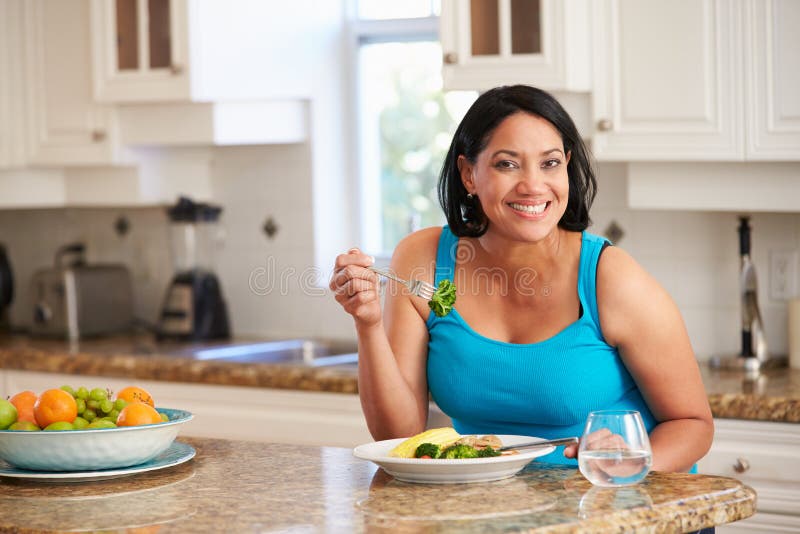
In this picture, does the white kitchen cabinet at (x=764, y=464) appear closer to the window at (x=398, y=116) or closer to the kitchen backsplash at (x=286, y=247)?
the kitchen backsplash at (x=286, y=247)

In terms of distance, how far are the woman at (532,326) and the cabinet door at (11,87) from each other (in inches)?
82.2

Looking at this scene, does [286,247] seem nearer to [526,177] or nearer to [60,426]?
[526,177]

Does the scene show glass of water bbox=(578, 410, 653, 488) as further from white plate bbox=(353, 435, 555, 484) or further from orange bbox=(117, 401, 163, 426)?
orange bbox=(117, 401, 163, 426)

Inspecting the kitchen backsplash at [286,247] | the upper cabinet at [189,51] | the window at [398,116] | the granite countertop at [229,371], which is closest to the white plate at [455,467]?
the granite countertop at [229,371]

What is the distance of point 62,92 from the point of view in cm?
370

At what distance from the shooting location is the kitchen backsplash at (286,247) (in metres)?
3.12

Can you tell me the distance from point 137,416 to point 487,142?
774mm

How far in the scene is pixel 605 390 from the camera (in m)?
1.98

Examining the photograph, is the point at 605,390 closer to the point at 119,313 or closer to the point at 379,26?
the point at 379,26

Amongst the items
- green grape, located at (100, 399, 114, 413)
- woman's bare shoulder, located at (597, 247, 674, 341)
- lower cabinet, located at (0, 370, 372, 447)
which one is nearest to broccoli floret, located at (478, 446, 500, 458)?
woman's bare shoulder, located at (597, 247, 674, 341)

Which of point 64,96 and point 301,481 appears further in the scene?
point 64,96

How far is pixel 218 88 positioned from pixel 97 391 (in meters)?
1.82

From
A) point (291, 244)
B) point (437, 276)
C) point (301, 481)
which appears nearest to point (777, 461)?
point (437, 276)

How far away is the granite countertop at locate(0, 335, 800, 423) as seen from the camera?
2561 mm
